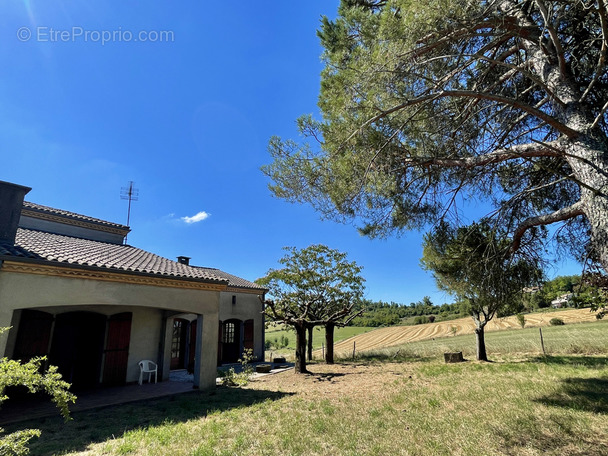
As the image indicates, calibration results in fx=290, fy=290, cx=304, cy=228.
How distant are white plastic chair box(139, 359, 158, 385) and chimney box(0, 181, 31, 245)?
524 centimetres

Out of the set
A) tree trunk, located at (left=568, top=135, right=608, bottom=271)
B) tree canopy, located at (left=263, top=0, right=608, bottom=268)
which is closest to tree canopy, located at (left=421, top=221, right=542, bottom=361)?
tree canopy, located at (left=263, top=0, right=608, bottom=268)

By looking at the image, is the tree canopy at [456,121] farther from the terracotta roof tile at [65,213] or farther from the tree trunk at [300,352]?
the terracotta roof tile at [65,213]

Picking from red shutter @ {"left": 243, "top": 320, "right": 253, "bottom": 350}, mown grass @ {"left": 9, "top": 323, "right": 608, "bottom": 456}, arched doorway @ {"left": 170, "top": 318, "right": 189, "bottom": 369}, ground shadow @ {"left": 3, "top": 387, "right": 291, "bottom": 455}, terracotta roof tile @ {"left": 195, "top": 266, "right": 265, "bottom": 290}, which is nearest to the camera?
mown grass @ {"left": 9, "top": 323, "right": 608, "bottom": 456}

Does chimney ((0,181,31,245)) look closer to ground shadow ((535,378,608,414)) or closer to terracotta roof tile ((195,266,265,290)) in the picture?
terracotta roof tile ((195,266,265,290))

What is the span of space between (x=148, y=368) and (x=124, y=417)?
4.20 m

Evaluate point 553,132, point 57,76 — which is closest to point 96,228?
point 57,76

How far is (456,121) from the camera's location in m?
5.45

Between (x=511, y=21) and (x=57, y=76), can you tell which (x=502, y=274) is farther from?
(x=57, y=76)

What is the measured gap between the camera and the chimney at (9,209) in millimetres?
7199

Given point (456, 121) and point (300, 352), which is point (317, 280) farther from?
point (456, 121)

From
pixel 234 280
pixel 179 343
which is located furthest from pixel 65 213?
pixel 234 280

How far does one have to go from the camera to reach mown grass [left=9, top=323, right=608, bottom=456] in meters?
4.05

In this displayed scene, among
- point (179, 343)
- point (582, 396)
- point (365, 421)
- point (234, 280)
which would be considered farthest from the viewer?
point (234, 280)

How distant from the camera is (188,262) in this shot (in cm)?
1695
